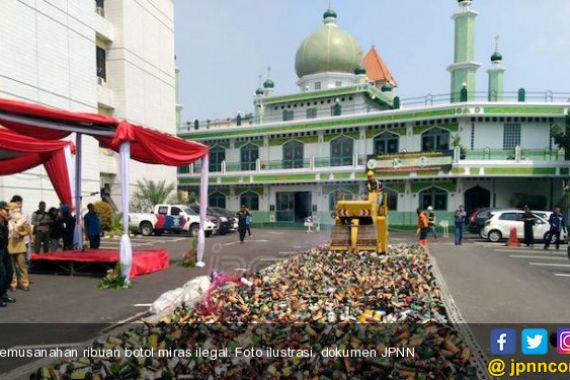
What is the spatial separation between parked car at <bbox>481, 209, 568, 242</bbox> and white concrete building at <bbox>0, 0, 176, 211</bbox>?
67.2 ft

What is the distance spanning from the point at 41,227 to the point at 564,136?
2643 cm

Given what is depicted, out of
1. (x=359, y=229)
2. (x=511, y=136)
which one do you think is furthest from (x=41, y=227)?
(x=511, y=136)

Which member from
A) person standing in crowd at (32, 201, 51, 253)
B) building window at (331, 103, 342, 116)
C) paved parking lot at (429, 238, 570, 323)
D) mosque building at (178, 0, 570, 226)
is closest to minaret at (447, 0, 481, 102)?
mosque building at (178, 0, 570, 226)

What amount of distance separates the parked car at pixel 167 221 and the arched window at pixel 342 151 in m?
12.4

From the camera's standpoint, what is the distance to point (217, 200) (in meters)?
35.5

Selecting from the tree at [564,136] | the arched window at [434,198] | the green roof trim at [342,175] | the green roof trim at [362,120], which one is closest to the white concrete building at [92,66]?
the green roof trim at [362,120]

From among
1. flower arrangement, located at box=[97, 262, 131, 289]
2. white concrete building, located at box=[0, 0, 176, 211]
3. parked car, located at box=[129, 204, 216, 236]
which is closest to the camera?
flower arrangement, located at box=[97, 262, 131, 289]

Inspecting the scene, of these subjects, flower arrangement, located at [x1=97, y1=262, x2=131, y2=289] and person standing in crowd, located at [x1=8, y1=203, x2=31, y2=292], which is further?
flower arrangement, located at [x1=97, y1=262, x2=131, y2=289]

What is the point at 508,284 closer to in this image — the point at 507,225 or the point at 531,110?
the point at 507,225

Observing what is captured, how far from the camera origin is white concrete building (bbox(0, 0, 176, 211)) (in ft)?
57.0

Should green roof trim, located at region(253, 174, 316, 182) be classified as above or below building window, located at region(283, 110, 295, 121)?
below

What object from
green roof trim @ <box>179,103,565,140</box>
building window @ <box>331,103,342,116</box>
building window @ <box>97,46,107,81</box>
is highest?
building window @ <box>97,46,107,81</box>

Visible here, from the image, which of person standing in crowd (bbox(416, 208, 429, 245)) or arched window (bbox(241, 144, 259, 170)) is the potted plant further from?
arched window (bbox(241, 144, 259, 170))

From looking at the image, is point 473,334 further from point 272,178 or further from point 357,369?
point 272,178
